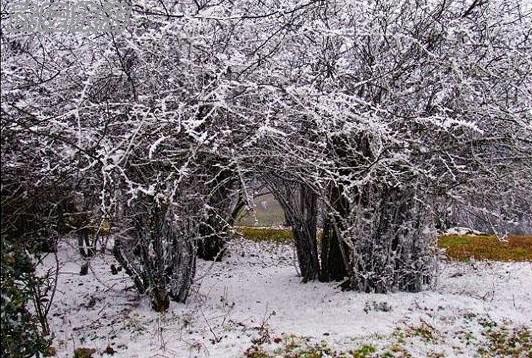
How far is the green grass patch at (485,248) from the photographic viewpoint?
1207 centimetres

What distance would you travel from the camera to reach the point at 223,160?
6.34 metres

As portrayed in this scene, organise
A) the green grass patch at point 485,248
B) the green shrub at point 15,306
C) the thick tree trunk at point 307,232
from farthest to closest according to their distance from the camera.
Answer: the green grass patch at point 485,248, the thick tree trunk at point 307,232, the green shrub at point 15,306

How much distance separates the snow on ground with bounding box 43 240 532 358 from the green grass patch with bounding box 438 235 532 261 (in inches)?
134

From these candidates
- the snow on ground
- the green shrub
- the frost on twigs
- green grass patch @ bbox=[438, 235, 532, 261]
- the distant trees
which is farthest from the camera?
green grass patch @ bbox=[438, 235, 532, 261]

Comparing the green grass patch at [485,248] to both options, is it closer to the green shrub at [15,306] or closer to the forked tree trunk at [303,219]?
the forked tree trunk at [303,219]

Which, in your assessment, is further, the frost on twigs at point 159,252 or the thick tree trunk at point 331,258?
the thick tree trunk at point 331,258

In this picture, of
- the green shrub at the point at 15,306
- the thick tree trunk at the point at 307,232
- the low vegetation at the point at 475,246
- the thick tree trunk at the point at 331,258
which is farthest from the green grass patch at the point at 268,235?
the green shrub at the point at 15,306

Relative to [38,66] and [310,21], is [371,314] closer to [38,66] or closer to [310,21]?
[310,21]

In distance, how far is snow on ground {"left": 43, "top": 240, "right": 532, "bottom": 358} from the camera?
222 inches

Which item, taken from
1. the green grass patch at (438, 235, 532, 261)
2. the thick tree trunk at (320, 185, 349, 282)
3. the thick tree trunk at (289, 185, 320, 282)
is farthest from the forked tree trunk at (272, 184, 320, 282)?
the green grass patch at (438, 235, 532, 261)

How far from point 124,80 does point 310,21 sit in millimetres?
2217

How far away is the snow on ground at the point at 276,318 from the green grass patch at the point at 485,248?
3409mm

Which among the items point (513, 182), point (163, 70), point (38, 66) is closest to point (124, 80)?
point (163, 70)

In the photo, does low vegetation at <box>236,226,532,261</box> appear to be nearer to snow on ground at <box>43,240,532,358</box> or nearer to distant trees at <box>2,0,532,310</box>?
snow on ground at <box>43,240,532,358</box>
